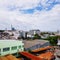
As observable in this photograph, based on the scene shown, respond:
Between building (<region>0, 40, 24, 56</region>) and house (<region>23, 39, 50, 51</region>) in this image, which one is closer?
building (<region>0, 40, 24, 56</region>)

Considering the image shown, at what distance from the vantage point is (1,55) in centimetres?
2212

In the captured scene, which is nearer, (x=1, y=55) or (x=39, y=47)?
(x=1, y=55)

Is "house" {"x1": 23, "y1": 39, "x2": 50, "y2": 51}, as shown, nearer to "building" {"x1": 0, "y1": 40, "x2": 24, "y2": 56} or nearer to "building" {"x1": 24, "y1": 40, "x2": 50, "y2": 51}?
"building" {"x1": 24, "y1": 40, "x2": 50, "y2": 51}

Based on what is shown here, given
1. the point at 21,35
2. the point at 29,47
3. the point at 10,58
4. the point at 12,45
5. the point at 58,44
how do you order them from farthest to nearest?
the point at 21,35, the point at 58,44, the point at 29,47, the point at 12,45, the point at 10,58

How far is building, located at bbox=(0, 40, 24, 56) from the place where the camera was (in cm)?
2262

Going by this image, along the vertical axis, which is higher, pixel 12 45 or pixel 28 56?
pixel 12 45

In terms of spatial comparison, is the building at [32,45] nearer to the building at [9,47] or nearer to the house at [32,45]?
the house at [32,45]

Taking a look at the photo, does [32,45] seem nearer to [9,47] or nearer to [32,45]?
[32,45]

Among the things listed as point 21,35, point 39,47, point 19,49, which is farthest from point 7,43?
point 21,35

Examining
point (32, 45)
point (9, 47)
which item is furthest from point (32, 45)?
point (9, 47)

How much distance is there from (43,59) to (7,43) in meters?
5.89

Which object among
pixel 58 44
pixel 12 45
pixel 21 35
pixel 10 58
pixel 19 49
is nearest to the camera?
pixel 10 58

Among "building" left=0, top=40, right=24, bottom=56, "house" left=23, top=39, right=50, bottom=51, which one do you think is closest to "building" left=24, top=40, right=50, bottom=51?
"house" left=23, top=39, right=50, bottom=51

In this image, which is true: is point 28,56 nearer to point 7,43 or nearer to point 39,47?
point 7,43
